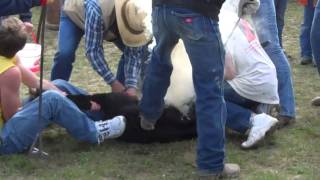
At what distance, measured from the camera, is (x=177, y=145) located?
3834 mm

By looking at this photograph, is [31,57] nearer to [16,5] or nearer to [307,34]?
[16,5]

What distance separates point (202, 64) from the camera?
3.10 metres

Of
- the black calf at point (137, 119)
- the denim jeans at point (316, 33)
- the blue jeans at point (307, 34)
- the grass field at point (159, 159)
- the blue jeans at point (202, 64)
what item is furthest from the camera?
the blue jeans at point (307, 34)

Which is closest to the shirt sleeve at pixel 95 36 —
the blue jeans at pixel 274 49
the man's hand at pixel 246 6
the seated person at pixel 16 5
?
the seated person at pixel 16 5

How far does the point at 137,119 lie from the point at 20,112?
636 mm

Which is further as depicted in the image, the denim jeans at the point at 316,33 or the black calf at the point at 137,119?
the denim jeans at the point at 316,33

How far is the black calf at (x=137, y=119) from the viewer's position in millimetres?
3816

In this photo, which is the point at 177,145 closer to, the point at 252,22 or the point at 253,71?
the point at 253,71

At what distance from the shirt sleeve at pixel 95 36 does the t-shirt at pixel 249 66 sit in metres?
0.70

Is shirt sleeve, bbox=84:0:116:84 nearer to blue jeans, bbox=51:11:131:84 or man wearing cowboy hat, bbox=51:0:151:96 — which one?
man wearing cowboy hat, bbox=51:0:151:96

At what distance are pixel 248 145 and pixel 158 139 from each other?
500 millimetres

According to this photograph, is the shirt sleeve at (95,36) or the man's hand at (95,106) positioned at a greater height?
the shirt sleeve at (95,36)

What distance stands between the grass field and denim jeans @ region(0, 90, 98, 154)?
0.25ft

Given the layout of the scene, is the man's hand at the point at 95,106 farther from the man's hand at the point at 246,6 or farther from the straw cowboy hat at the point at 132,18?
the man's hand at the point at 246,6
